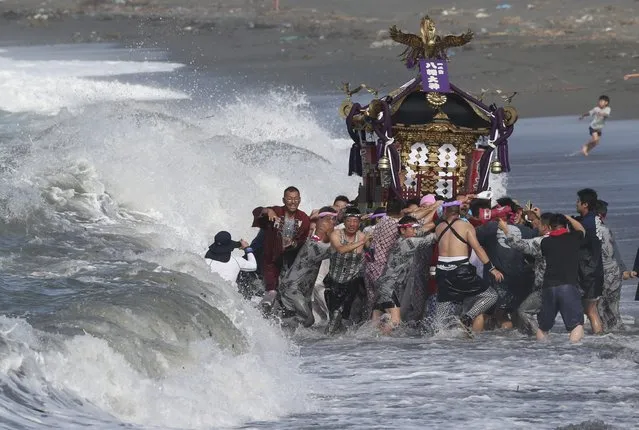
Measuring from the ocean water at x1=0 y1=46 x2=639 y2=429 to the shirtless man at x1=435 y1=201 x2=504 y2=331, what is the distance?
16.3 inches

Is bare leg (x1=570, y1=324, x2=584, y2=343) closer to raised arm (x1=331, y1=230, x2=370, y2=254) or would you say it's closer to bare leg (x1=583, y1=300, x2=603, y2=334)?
bare leg (x1=583, y1=300, x2=603, y2=334)

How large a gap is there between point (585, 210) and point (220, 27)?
38.6m

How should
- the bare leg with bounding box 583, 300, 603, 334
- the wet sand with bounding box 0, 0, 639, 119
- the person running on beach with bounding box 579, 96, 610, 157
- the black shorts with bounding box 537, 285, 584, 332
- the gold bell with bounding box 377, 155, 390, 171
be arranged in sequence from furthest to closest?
1. the wet sand with bounding box 0, 0, 639, 119
2. the person running on beach with bounding box 579, 96, 610, 157
3. the gold bell with bounding box 377, 155, 390, 171
4. the bare leg with bounding box 583, 300, 603, 334
5. the black shorts with bounding box 537, 285, 584, 332

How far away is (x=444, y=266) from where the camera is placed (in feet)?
55.4

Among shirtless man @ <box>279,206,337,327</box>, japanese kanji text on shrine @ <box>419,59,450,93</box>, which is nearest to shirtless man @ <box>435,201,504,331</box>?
shirtless man @ <box>279,206,337,327</box>

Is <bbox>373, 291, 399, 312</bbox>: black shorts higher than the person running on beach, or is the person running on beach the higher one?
the person running on beach

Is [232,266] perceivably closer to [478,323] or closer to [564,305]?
[478,323]

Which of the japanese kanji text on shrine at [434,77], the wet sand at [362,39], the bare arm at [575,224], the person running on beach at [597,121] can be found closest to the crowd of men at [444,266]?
the bare arm at [575,224]

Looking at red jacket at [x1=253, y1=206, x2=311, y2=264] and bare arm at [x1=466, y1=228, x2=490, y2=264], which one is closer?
bare arm at [x1=466, y1=228, x2=490, y2=264]

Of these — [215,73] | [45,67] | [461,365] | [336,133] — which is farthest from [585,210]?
[45,67]

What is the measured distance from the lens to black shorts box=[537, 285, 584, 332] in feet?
54.1

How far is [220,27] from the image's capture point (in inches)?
2163

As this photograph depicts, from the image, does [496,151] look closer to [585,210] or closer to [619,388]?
[585,210]

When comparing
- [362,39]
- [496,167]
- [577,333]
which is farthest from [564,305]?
[362,39]
